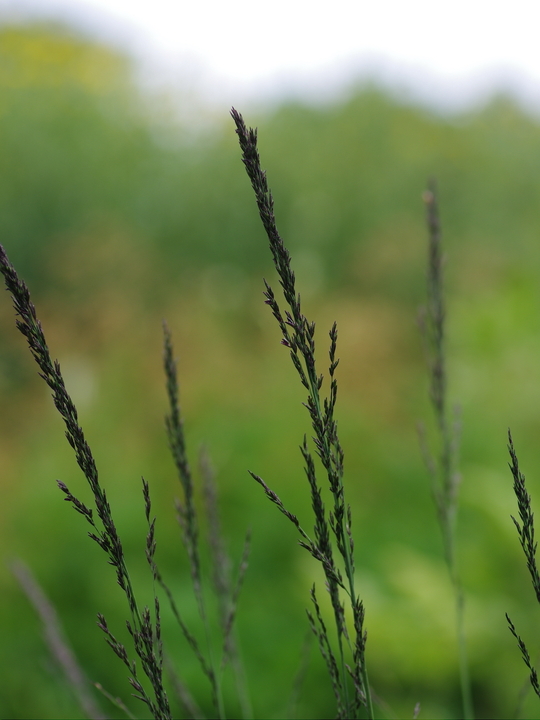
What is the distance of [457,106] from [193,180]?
17.9ft

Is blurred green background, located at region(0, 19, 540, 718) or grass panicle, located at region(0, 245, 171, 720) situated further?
blurred green background, located at region(0, 19, 540, 718)

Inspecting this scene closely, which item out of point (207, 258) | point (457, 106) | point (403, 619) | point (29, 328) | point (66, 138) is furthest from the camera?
point (457, 106)

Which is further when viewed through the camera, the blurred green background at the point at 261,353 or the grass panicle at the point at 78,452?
the blurred green background at the point at 261,353

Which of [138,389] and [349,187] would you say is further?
[349,187]

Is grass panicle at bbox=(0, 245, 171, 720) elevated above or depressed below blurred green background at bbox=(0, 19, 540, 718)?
below

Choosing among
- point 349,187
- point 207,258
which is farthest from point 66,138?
point 349,187

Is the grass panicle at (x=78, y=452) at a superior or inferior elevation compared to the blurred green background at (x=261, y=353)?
inferior

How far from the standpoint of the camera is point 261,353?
562 cm

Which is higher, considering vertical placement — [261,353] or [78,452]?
[261,353]

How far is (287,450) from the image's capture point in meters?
3.56

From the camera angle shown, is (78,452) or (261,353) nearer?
(78,452)

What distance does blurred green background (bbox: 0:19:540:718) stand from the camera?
239 centimetres

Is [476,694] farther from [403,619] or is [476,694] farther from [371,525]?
[371,525]

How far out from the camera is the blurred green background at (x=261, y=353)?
7.83 feet
